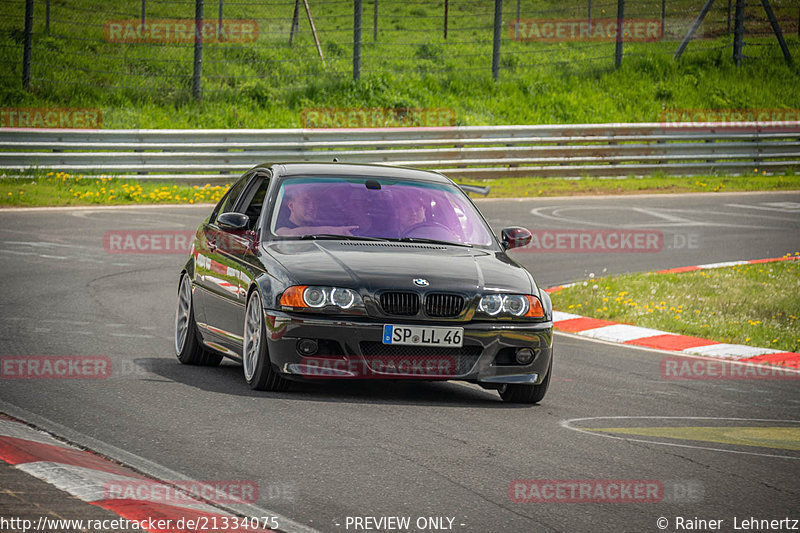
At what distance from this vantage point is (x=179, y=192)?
904 inches

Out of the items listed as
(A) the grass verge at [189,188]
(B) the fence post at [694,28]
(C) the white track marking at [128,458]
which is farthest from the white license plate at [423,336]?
(B) the fence post at [694,28]

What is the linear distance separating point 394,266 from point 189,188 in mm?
16093

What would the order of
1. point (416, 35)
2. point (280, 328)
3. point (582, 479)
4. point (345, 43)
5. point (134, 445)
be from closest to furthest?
point (582, 479) → point (134, 445) → point (280, 328) → point (345, 43) → point (416, 35)

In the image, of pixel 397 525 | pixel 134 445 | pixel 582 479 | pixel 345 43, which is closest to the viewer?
pixel 397 525

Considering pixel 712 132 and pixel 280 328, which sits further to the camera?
pixel 712 132

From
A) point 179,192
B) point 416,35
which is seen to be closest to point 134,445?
point 179,192

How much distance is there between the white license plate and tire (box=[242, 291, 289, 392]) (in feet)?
2.53

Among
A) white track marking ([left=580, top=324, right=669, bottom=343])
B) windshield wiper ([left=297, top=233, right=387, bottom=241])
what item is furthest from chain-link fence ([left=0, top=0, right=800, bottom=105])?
windshield wiper ([left=297, top=233, right=387, bottom=241])

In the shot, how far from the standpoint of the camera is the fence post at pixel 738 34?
3070cm

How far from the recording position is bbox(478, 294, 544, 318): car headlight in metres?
7.91

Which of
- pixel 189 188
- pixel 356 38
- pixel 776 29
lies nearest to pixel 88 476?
pixel 189 188

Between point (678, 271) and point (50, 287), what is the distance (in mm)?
7752

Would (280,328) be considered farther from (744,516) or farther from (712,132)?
(712,132)

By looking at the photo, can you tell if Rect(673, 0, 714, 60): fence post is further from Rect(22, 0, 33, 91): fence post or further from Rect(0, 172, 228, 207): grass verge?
Rect(22, 0, 33, 91): fence post
